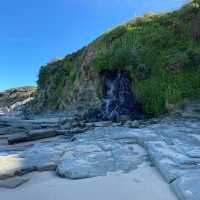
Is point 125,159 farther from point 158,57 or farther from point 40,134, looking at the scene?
point 158,57

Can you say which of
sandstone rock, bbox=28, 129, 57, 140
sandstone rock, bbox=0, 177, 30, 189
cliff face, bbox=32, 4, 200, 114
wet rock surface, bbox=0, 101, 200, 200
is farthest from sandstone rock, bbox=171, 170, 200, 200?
cliff face, bbox=32, 4, 200, 114

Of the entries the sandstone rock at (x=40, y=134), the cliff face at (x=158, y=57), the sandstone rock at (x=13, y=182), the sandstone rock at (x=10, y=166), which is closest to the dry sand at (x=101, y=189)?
the sandstone rock at (x=13, y=182)

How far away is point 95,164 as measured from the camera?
3.54 m

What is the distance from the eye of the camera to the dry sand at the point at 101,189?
8.39 feet

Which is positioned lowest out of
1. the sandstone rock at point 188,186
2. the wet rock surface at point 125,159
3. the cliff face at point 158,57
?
the sandstone rock at point 188,186

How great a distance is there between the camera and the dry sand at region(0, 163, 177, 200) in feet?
8.39

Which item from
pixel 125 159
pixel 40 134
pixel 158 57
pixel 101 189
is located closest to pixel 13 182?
pixel 101 189

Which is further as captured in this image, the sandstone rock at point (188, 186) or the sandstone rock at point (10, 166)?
the sandstone rock at point (10, 166)

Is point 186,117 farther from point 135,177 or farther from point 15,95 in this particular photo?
point 15,95

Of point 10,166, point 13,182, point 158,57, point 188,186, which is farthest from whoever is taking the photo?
point 158,57

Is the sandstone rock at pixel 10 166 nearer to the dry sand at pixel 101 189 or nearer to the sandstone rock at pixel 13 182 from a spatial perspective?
the sandstone rock at pixel 13 182

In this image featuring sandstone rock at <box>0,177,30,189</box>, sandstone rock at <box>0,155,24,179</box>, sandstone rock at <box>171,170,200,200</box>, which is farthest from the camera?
sandstone rock at <box>0,155,24,179</box>

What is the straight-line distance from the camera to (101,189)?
272 cm

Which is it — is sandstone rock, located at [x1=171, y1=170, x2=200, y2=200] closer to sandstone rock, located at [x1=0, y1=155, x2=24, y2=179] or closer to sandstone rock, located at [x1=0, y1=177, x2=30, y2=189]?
sandstone rock, located at [x1=0, y1=177, x2=30, y2=189]
